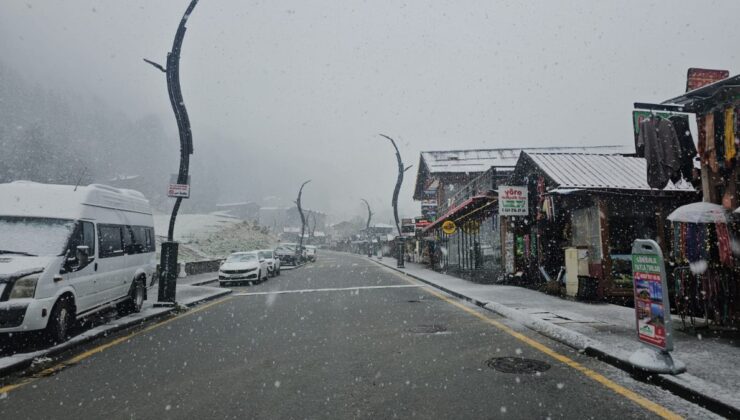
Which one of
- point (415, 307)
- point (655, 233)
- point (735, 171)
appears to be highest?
point (735, 171)

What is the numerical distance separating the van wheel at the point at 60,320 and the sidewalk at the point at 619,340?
314 inches

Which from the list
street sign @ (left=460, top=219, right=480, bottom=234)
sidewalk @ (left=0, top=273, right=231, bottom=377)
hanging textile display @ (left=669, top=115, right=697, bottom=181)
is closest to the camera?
sidewalk @ (left=0, top=273, right=231, bottom=377)

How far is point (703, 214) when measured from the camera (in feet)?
23.9

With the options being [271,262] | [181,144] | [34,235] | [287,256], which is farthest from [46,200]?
[287,256]

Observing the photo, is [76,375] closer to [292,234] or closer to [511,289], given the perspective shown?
[511,289]

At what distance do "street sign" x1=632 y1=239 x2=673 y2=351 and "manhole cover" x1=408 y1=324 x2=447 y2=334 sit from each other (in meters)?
3.55

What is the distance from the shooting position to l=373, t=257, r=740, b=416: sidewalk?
445cm

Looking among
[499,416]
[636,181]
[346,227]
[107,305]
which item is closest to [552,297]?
[636,181]

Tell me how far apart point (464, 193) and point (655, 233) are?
13.5 meters

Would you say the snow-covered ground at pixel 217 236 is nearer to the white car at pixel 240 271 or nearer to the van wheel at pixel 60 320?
the white car at pixel 240 271

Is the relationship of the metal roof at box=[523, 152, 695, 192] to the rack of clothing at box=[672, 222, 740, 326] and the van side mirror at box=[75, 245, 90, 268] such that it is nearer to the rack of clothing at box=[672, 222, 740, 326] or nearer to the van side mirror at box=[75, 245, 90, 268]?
the rack of clothing at box=[672, 222, 740, 326]

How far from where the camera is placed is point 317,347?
6945mm

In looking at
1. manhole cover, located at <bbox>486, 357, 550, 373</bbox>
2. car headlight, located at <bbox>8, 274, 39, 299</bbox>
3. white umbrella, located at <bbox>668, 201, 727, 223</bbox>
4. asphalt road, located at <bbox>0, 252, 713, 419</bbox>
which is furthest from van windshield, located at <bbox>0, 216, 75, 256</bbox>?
white umbrella, located at <bbox>668, 201, 727, 223</bbox>

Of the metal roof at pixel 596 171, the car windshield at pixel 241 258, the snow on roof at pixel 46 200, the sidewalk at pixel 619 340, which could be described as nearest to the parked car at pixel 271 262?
the car windshield at pixel 241 258
